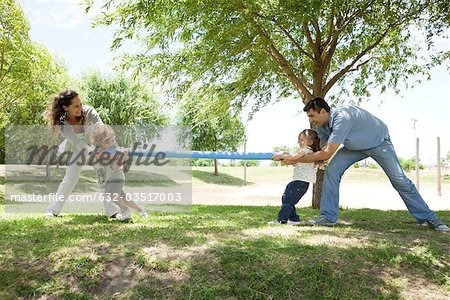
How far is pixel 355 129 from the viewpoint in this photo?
5172 millimetres

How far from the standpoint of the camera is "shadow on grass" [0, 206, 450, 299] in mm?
3303

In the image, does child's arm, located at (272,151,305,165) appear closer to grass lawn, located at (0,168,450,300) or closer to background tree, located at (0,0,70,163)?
grass lawn, located at (0,168,450,300)

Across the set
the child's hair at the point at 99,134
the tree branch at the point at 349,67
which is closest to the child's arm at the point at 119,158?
the child's hair at the point at 99,134

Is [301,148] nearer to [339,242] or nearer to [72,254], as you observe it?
[339,242]

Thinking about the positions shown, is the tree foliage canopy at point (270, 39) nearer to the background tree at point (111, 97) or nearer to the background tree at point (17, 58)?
the background tree at point (17, 58)

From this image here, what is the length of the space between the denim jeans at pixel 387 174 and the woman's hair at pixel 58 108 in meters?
3.44

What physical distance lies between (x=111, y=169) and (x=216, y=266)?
2.82 meters

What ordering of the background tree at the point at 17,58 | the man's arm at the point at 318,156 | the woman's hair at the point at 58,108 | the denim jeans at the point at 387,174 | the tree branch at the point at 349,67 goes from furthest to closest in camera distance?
the background tree at the point at 17,58 < the tree branch at the point at 349,67 < the woman's hair at the point at 58,108 < the denim jeans at the point at 387,174 < the man's arm at the point at 318,156

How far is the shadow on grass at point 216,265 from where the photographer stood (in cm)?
330

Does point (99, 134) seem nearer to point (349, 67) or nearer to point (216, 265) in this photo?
point (216, 265)

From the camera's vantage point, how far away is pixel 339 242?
4211 millimetres

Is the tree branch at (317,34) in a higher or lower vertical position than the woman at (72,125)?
higher

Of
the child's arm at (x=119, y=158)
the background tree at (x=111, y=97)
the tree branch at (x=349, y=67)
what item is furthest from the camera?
the background tree at (x=111, y=97)

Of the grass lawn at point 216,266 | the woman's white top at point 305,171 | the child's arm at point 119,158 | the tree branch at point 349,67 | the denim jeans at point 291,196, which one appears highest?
the tree branch at point 349,67
